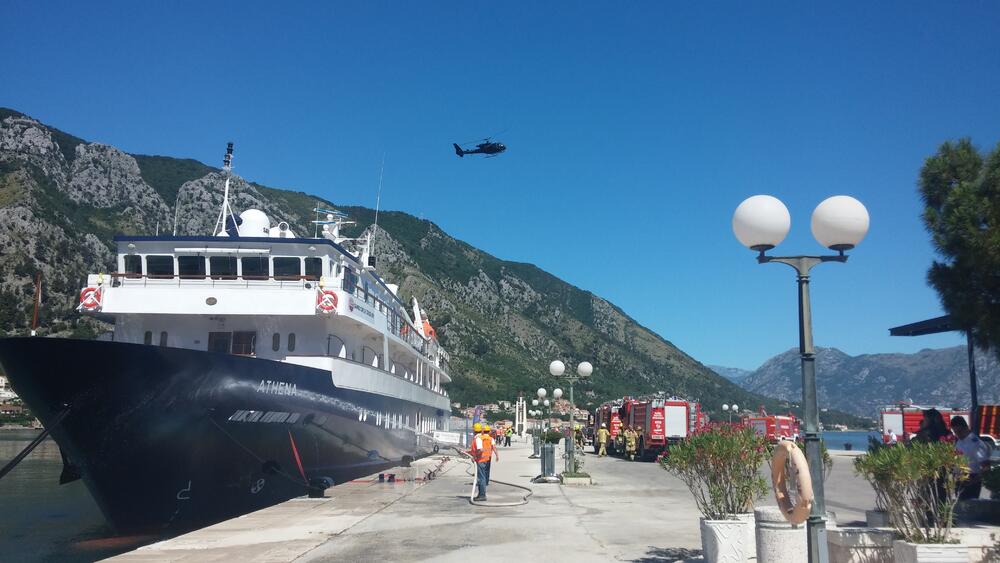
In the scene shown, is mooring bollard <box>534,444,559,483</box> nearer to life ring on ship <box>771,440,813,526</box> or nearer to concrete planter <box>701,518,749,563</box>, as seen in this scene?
concrete planter <box>701,518,749,563</box>

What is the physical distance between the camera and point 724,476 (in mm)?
7637

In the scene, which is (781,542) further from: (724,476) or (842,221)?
(842,221)

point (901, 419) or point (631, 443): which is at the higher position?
point (901, 419)

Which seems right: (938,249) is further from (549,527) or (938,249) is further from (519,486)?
(519,486)

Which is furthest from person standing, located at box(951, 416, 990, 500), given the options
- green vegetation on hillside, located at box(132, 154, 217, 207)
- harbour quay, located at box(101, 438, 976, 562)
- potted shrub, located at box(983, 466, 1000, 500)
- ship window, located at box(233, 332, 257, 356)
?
green vegetation on hillside, located at box(132, 154, 217, 207)

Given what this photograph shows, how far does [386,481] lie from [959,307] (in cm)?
1523

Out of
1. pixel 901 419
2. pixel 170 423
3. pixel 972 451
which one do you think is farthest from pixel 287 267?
pixel 901 419

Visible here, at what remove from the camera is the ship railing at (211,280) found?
1692 cm

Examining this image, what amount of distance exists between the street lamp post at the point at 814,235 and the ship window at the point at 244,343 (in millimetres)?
13635

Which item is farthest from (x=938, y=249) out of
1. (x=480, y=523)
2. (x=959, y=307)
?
(x=480, y=523)

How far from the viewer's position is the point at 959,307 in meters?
8.05

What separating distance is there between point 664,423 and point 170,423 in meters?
21.5

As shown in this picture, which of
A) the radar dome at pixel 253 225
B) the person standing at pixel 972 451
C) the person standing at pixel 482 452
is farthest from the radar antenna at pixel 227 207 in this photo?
the person standing at pixel 972 451

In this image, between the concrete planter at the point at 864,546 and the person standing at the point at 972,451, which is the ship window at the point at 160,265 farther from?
the person standing at the point at 972,451
